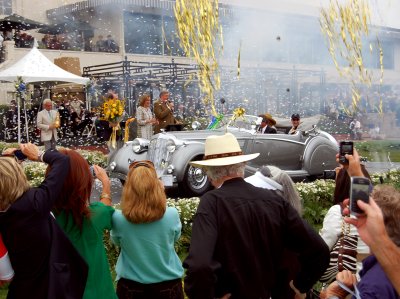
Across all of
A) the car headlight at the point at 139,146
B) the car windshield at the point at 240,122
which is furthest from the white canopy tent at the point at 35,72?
the car windshield at the point at 240,122

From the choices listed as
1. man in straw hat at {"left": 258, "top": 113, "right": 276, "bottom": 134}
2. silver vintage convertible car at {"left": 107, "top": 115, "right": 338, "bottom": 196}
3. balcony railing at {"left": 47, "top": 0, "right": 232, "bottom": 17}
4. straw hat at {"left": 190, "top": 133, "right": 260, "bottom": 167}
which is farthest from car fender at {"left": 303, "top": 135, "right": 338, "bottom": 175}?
balcony railing at {"left": 47, "top": 0, "right": 232, "bottom": 17}

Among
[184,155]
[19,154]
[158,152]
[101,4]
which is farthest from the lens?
[101,4]

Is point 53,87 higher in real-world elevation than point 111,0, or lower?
lower

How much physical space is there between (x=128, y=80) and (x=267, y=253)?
14.8 m

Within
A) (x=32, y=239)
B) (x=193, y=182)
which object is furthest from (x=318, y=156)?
(x=32, y=239)

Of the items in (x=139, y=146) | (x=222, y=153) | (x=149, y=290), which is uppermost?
(x=222, y=153)

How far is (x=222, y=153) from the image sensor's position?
2.82 metres

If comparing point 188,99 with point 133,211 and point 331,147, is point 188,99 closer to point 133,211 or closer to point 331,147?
point 331,147

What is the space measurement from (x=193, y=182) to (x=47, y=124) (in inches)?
220

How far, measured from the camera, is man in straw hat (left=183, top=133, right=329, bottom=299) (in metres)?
2.43

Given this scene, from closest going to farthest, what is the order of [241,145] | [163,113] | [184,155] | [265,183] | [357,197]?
[357,197]
[265,183]
[184,155]
[241,145]
[163,113]

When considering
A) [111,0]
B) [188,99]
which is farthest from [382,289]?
[111,0]

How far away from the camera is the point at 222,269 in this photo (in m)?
2.51

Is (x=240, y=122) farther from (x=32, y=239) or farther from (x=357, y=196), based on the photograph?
(x=357, y=196)
